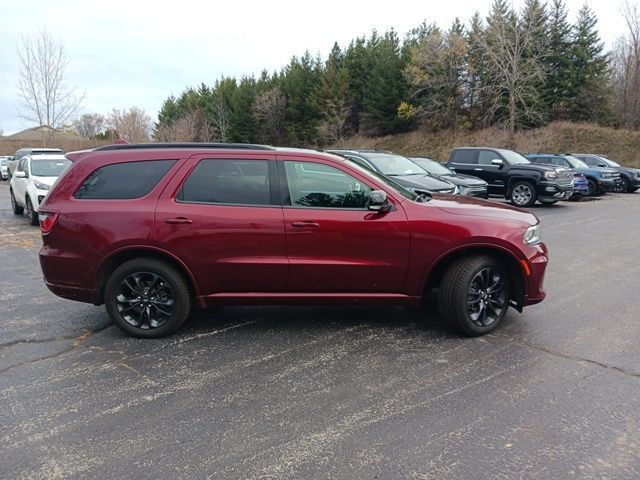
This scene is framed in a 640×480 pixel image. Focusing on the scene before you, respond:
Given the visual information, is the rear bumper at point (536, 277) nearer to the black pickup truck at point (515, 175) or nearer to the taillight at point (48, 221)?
the taillight at point (48, 221)

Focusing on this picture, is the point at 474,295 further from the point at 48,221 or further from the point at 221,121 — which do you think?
the point at 221,121

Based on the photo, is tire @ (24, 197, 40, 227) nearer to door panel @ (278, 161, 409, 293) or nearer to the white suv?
the white suv

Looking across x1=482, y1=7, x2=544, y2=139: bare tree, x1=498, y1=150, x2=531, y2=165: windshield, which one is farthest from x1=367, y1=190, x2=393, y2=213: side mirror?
x1=482, y1=7, x2=544, y2=139: bare tree

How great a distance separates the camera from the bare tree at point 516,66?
3481 cm

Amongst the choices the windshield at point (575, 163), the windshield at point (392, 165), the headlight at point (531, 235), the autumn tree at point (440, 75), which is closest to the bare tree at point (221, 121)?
the autumn tree at point (440, 75)

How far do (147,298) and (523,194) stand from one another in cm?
1343

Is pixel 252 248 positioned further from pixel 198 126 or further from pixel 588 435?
pixel 198 126

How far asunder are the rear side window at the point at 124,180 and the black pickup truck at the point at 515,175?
508 inches

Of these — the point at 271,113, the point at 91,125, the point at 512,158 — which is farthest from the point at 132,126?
the point at 91,125

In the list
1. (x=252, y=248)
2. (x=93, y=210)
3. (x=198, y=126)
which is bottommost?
(x=252, y=248)

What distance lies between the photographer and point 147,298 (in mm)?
4398

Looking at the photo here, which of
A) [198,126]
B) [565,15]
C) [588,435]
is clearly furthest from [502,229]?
[198,126]

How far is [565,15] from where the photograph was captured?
3644 centimetres

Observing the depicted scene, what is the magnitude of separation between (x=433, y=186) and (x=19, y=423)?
368 inches
